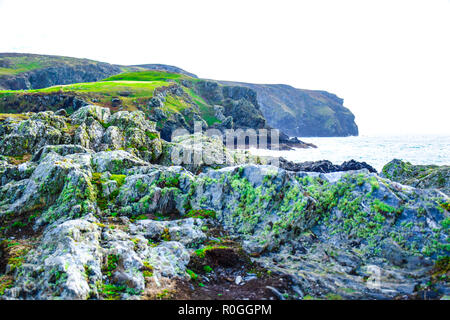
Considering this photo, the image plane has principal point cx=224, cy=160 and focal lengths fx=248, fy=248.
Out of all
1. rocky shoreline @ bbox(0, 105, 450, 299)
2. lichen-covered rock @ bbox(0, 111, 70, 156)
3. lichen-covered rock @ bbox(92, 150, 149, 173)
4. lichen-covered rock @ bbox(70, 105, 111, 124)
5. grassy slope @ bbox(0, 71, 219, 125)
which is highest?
grassy slope @ bbox(0, 71, 219, 125)

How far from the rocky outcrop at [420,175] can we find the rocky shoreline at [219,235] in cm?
45

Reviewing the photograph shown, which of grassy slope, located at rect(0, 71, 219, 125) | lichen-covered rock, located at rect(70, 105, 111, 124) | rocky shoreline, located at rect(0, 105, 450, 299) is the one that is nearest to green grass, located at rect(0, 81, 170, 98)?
grassy slope, located at rect(0, 71, 219, 125)

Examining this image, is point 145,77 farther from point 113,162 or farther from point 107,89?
point 113,162

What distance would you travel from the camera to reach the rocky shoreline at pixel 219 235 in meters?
8.83

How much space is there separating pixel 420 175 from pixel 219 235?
23.1 meters

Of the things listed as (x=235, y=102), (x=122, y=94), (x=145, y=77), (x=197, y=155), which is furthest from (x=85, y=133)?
(x=145, y=77)

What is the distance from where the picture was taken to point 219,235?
44.6ft

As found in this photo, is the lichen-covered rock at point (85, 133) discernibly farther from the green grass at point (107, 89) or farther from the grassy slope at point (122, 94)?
the green grass at point (107, 89)

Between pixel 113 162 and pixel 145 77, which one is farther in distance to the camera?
pixel 145 77

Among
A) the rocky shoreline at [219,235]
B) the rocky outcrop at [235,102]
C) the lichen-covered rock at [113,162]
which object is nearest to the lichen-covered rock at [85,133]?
the lichen-covered rock at [113,162]

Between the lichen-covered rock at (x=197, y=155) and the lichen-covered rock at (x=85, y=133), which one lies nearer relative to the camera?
the lichen-covered rock at (x=85, y=133)

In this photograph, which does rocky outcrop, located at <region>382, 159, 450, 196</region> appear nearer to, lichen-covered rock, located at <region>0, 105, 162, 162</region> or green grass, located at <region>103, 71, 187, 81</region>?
lichen-covered rock, located at <region>0, 105, 162, 162</region>

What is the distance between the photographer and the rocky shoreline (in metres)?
8.83

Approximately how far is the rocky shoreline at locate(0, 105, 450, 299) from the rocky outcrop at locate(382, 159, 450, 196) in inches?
17.6
